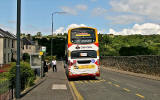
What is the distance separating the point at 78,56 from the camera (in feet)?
54.7

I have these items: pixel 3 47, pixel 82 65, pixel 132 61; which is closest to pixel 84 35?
pixel 82 65

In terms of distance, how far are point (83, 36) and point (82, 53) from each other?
1.40 m

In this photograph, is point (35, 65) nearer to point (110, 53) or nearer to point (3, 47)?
point (3, 47)

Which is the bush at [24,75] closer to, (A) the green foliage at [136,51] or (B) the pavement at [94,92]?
(B) the pavement at [94,92]

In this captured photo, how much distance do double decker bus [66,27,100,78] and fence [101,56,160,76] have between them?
270 inches

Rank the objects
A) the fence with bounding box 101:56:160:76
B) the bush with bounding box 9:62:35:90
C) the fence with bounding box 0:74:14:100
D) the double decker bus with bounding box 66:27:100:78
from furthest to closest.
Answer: the fence with bounding box 101:56:160:76
the double decker bus with bounding box 66:27:100:78
the bush with bounding box 9:62:35:90
the fence with bounding box 0:74:14:100

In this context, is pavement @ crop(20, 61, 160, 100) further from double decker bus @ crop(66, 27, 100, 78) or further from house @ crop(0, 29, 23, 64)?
house @ crop(0, 29, 23, 64)

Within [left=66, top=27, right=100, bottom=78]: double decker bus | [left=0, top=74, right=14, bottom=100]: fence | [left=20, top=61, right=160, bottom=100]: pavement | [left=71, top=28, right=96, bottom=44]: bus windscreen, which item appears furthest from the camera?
[left=71, top=28, right=96, bottom=44]: bus windscreen

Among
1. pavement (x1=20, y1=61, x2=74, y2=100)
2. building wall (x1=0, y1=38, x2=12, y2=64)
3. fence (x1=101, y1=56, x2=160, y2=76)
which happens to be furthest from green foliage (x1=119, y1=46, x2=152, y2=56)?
pavement (x1=20, y1=61, x2=74, y2=100)

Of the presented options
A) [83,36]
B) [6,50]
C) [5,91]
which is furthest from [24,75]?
[6,50]

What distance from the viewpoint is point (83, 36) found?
1695 centimetres

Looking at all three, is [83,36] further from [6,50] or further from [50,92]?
[6,50]

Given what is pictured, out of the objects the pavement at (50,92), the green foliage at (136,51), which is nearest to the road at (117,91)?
the pavement at (50,92)

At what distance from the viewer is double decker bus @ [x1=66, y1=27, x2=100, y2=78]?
16578 mm
